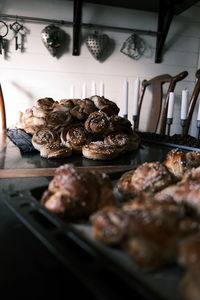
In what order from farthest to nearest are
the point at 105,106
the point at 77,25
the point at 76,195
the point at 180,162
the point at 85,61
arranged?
the point at 85,61 < the point at 77,25 < the point at 105,106 < the point at 180,162 < the point at 76,195

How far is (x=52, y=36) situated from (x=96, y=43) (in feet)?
1.42

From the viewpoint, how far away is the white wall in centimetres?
282

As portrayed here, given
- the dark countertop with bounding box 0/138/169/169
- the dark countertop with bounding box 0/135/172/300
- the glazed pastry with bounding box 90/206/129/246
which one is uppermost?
the glazed pastry with bounding box 90/206/129/246

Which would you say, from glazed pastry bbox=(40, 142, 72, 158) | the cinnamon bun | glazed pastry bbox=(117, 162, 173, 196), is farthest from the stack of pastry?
the cinnamon bun

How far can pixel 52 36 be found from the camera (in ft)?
9.03

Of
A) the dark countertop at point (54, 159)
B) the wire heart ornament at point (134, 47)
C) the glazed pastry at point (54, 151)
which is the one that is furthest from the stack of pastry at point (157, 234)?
the wire heart ornament at point (134, 47)

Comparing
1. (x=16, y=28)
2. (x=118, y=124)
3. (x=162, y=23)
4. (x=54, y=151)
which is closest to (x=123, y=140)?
(x=118, y=124)

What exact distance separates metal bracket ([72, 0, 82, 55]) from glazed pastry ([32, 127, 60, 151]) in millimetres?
1747

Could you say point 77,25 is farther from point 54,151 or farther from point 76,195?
point 76,195

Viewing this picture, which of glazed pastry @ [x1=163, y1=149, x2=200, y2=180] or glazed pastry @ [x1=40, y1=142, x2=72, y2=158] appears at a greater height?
glazed pastry @ [x1=163, y1=149, x2=200, y2=180]

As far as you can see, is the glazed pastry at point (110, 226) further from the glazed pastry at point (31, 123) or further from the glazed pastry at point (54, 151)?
the glazed pastry at point (31, 123)

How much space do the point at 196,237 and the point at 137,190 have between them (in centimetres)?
31

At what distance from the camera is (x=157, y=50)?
3219 millimetres

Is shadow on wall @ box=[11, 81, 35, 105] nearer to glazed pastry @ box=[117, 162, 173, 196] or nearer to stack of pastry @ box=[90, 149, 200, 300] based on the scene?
glazed pastry @ box=[117, 162, 173, 196]
